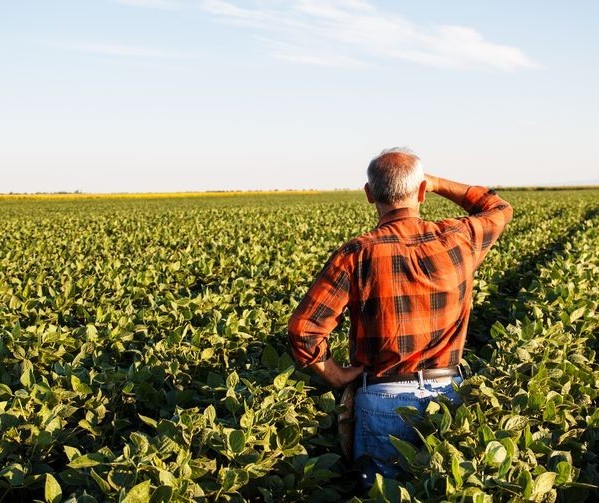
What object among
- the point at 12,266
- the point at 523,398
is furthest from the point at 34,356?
the point at 12,266

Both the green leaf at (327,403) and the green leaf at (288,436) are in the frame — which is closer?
the green leaf at (288,436)

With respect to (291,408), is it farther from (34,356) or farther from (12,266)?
(12,266)

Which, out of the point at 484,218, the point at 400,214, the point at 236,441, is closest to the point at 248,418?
the point at 236,441

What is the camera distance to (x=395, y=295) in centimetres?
297

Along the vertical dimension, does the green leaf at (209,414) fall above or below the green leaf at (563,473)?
above

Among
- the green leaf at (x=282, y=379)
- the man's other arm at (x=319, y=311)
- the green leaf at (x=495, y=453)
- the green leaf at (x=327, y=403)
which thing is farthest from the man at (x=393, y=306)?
the green leaf at (x=495, y=453)

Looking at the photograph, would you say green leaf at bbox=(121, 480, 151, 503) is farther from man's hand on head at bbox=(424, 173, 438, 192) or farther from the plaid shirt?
man's hand on head at bbox=(424, 173, 438, 192)

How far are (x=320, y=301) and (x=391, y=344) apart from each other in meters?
0.42

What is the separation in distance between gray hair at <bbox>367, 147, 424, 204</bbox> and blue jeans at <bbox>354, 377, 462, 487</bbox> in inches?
35.6

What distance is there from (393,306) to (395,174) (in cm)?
61

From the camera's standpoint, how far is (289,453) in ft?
9.36

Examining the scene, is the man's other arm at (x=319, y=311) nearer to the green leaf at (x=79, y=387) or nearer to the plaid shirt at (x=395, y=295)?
the plaid shirt at (x=395, y=295)

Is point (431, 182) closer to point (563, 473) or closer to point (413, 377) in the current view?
point (413, 377)

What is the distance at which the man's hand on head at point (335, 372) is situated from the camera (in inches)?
123
